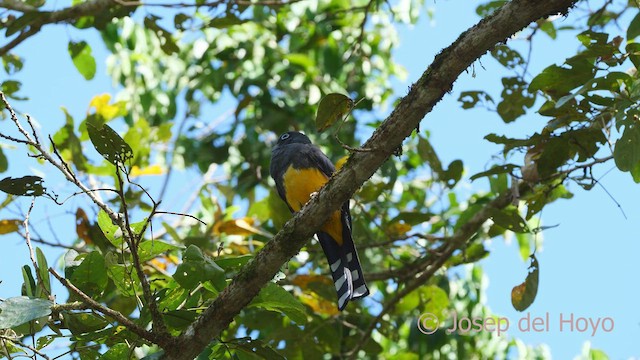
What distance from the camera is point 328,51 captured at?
6867 millimetres

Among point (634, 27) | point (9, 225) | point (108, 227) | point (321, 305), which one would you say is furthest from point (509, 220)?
point (9, 225)

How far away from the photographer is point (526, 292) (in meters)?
4.02

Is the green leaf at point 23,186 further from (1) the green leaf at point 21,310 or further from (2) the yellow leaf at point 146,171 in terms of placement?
(2) the yellow leaf at point 146,171

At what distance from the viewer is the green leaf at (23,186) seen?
2.88 meters

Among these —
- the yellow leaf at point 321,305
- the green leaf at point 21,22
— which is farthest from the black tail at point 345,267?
the green leaf at point 21,22

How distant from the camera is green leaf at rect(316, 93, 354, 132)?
3.06 m

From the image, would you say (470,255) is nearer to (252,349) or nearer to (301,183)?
(301,183)

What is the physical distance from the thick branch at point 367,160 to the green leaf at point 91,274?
385 mm

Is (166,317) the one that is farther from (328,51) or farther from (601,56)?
(328,51)

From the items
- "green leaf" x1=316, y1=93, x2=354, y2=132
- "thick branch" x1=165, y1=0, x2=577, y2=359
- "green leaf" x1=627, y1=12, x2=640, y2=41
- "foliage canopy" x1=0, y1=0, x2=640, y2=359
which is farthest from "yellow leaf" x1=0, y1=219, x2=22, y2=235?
"green leaf" x1=627, y1=12, x2=640, y2=41

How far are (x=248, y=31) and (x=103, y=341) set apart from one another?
4.83 meters

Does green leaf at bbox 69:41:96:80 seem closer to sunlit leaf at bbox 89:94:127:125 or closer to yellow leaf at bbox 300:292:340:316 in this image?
sunlit leaf at bbox 89:94:127:125

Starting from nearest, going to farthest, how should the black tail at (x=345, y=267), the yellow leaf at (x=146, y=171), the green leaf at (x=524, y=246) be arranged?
the black tail at (x=345, y=267) < the yellow leaf at (x=146, y=171) < the green leaf at (x=524, y=246)

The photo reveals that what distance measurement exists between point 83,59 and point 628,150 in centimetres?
341
